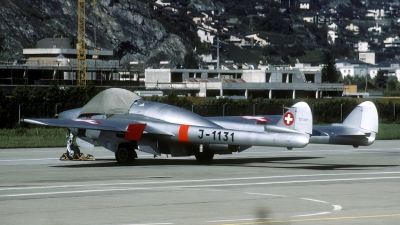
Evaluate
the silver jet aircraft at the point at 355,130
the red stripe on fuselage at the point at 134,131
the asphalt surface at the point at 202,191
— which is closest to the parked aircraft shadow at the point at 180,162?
the asphalt surface at the point at 202,191

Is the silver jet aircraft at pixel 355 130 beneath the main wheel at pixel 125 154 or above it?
above

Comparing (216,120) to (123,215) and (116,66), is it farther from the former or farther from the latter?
(116,66)

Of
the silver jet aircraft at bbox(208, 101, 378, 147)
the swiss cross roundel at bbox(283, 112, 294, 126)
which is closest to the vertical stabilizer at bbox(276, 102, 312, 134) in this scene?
the swiss cross roundel at bbox(283, 112, 294, 126)

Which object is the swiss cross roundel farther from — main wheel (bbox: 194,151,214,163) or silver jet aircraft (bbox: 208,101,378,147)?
main wheel (bbox: 194,151,214,163)

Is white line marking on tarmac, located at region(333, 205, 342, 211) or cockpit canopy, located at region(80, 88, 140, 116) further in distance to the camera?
cockpit canopy, located at region(80, 88, 140, 116)

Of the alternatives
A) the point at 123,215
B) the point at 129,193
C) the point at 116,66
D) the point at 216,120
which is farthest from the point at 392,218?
the point at 116,66

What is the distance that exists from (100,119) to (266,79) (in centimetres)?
15275

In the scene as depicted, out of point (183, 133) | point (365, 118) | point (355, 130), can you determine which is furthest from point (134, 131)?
point (365, 118)

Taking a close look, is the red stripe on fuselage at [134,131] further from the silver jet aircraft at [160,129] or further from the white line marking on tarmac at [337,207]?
the white line marking on tarmac at [337,207]

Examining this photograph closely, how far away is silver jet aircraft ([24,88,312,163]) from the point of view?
1039 inches

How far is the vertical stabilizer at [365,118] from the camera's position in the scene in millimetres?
28766

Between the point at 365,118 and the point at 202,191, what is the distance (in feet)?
33.5

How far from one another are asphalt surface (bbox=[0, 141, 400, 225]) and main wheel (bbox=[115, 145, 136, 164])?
390 millimetres

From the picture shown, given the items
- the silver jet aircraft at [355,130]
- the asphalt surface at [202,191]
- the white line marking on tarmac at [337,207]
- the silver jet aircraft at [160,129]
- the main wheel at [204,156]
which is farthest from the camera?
the main wheel at [204,156]
